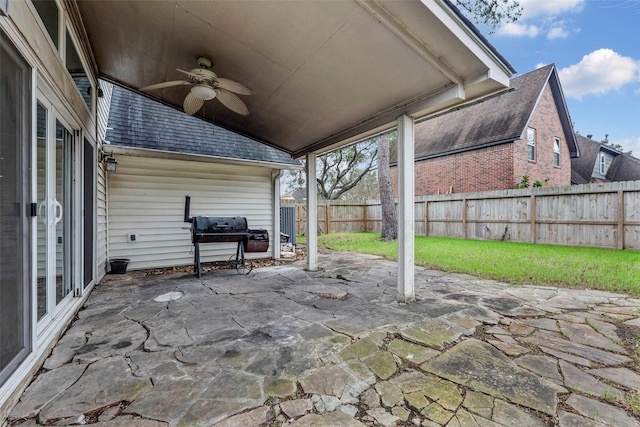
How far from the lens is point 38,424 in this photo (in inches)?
59.5

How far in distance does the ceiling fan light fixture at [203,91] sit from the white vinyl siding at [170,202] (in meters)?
2.74

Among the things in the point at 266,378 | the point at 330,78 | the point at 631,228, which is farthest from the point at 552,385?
the point at 631,228

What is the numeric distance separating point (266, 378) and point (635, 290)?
5259 mm

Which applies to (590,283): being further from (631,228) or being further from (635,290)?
(631,228)

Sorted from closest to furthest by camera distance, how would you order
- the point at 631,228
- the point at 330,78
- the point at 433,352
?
the point at 433,352, the point at 330,78, the point at 631,228

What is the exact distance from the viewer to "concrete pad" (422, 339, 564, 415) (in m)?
1.73

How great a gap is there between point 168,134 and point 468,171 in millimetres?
11557

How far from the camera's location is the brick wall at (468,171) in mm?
10906

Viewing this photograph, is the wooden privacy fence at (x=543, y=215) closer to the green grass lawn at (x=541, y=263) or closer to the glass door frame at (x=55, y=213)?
the green grass lawn at (x=541, y=263)

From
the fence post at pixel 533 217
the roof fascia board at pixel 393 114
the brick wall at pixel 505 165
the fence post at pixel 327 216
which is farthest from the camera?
the fence post at pixel 327 216

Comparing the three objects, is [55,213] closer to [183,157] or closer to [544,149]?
[183,157]

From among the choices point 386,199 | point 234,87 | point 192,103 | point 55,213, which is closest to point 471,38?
point 234,87

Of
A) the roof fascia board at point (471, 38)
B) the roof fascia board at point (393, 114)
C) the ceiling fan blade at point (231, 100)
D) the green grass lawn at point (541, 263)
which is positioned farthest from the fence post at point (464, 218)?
the ceiling fan blade at point (231, 100)

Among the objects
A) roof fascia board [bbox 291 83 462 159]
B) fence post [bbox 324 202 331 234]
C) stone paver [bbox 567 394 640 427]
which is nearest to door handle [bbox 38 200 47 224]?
roof fascia board [bbox 291 83 462 159]
